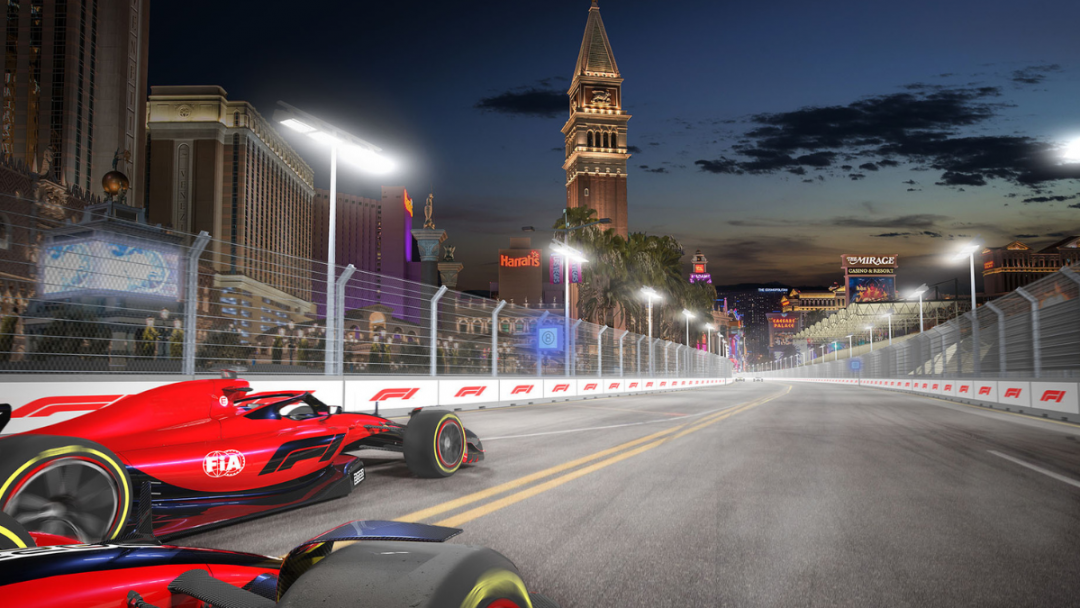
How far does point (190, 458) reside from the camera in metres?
3.37

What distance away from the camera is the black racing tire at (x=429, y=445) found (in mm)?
5000

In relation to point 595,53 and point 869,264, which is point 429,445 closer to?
point 869,264

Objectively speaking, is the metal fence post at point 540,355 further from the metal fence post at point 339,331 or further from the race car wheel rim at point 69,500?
the race car wheel rim at point 69,500

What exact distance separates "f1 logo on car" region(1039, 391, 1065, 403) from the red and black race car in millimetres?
13875

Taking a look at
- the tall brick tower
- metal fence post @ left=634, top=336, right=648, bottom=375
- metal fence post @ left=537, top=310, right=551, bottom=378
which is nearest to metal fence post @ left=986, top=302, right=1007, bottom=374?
metal fence post @ left=537, top=310, right=551, bottom=378

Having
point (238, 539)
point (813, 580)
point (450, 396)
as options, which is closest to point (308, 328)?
point (450, 396)

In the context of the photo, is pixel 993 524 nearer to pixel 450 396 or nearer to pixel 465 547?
pixel 465 547

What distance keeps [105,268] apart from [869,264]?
131228 millimetres

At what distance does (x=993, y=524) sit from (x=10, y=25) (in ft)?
441

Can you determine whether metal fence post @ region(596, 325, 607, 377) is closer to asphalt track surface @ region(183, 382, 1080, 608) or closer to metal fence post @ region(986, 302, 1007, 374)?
metal fence post @ region(986, 302, 1007, 374)

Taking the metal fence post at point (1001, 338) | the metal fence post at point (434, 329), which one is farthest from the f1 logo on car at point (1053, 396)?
the metal fence post at point (434, 329)

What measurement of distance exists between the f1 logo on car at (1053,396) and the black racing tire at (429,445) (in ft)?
44.9

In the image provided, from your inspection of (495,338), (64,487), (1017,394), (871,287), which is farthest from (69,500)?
(871,287)

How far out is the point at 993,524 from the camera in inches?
153
